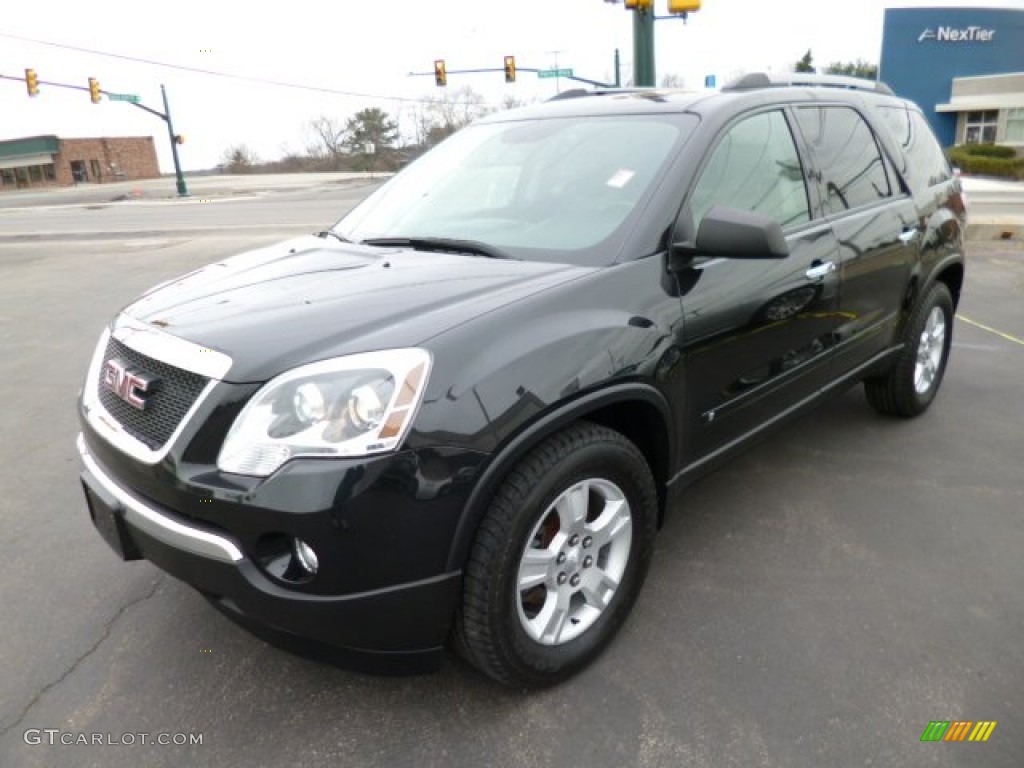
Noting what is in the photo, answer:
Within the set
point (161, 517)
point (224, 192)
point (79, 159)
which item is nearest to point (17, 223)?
point (224, 192)

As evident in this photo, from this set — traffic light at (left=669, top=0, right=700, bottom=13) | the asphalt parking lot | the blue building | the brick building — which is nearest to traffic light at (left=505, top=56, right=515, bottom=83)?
traffic light at (left=669, top=0, right=700, bottom=13)

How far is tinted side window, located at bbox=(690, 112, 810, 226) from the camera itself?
2955 millimetres

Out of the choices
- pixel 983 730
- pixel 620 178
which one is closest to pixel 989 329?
pixel 620 178

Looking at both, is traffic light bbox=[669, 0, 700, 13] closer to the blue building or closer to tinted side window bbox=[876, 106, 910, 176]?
tinted side window bbox=[876, 106, 910, 176]

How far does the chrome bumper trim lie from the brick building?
2932 inches

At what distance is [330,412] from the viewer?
199cm

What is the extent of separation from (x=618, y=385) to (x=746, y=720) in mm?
1051

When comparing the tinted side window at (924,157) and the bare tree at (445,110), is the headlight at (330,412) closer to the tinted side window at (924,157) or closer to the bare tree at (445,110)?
the tinted side window at (924,157)

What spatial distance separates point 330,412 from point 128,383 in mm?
744

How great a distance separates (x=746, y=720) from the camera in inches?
91.7

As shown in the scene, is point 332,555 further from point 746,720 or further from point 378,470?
point 746,720

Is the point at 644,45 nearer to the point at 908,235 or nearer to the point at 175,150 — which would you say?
the point at 908,235

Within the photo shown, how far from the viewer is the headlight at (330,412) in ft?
6.45

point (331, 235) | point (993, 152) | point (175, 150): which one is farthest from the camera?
point (175, 150)
